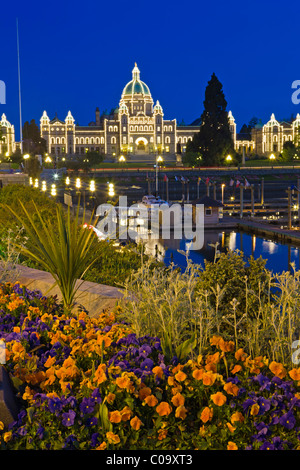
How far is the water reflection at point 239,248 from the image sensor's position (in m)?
27.3

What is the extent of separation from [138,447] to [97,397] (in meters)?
0.42

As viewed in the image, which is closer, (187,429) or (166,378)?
(187,429)

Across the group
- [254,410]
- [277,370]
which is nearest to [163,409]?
[254,410]

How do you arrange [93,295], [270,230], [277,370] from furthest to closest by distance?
[270,230], [93,295], [277,370]

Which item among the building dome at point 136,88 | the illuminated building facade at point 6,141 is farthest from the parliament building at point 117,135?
the illuminated building facade at point 6,141

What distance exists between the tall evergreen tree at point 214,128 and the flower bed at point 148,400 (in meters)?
87.0

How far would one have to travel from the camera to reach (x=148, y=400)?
3342 mm

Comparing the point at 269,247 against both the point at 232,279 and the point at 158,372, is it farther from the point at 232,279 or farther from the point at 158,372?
the point at 158,372

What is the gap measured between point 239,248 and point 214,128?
59197 mm

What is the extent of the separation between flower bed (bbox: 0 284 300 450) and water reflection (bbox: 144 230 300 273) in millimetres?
21612

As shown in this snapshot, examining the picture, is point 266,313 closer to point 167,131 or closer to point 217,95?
point 217,95

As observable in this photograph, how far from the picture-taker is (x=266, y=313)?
4410 millimetres
